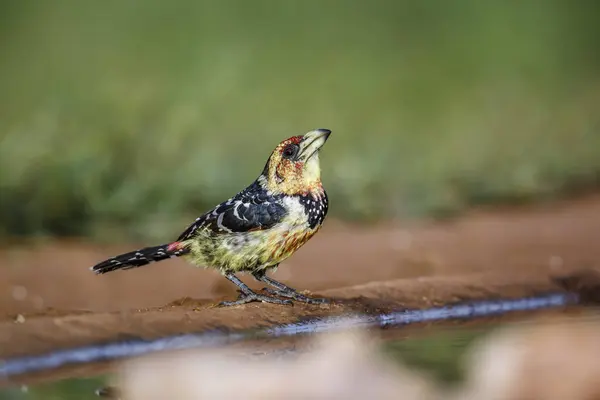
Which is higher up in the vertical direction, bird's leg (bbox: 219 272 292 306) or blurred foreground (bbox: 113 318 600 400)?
bird's leg (bbox: 219 272 292 306)

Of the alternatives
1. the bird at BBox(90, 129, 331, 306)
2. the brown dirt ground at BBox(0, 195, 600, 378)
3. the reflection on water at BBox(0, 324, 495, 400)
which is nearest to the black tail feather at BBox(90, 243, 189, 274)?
the bird at BBox(90, 129, 331, 306)

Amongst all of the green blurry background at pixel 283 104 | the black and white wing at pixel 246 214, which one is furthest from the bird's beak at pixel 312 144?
the green blurry background at pixel 283 104

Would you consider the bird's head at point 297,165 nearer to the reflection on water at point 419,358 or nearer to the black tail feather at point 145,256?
the black tail feather at point 145,256

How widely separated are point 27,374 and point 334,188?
2362 mm

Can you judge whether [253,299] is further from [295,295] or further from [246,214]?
[246,214]

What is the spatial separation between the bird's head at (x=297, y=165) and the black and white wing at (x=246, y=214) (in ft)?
0.18

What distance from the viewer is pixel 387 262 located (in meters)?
4.45

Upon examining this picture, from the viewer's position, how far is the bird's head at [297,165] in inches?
136

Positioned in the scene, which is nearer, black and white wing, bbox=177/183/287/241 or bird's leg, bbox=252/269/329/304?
black and white wing, bbox=177/183/287/241

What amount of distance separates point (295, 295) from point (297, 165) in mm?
444

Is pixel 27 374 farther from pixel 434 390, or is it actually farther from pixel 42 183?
pixel 42 183

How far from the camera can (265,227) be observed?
3.36 metres

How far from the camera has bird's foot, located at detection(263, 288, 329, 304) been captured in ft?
11.4

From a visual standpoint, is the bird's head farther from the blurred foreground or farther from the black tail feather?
the blurred foreground
